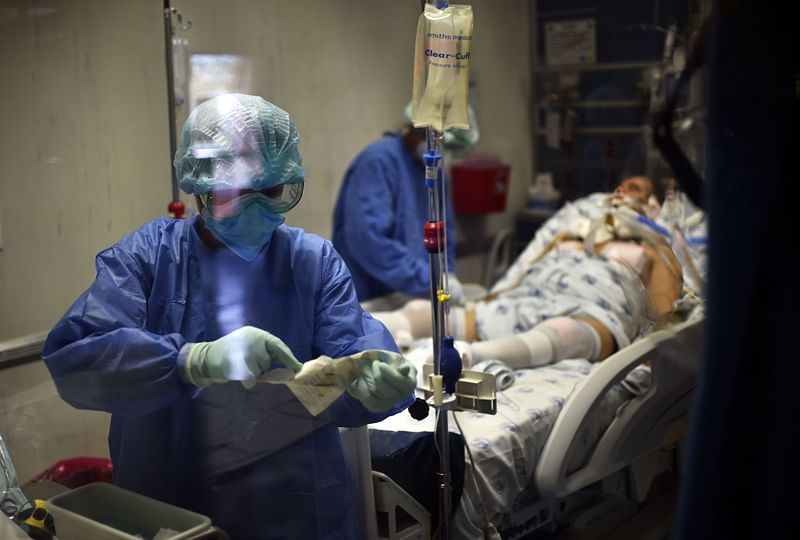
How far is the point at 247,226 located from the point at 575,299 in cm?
187

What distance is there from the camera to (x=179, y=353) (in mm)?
1554

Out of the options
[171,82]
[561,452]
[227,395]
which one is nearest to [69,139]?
[171,82]

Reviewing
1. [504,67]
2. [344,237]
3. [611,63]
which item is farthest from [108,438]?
[504,67]

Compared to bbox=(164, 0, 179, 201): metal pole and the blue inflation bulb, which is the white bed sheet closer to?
the blue inflation bulb

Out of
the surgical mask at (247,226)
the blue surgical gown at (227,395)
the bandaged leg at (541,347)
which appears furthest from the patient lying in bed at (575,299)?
the surgical mask at (247,226)

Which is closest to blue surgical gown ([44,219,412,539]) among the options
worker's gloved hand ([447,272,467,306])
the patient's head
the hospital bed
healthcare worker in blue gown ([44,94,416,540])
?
healthcare worker in blue gown ([44,94,416,540])

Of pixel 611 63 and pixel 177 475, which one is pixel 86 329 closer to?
pixel 177 475

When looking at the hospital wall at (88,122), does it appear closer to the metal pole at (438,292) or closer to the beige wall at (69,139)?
the beige wall at (69,139)

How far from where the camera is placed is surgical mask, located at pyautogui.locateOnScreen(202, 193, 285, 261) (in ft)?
5.23

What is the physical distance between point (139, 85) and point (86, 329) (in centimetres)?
114

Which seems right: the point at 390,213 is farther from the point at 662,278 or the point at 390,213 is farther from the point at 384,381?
the point at 384,381

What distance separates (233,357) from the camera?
1534mm

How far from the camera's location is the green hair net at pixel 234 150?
5.16 feet

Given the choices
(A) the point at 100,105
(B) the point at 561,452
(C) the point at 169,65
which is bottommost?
(B) the point at 561,452
